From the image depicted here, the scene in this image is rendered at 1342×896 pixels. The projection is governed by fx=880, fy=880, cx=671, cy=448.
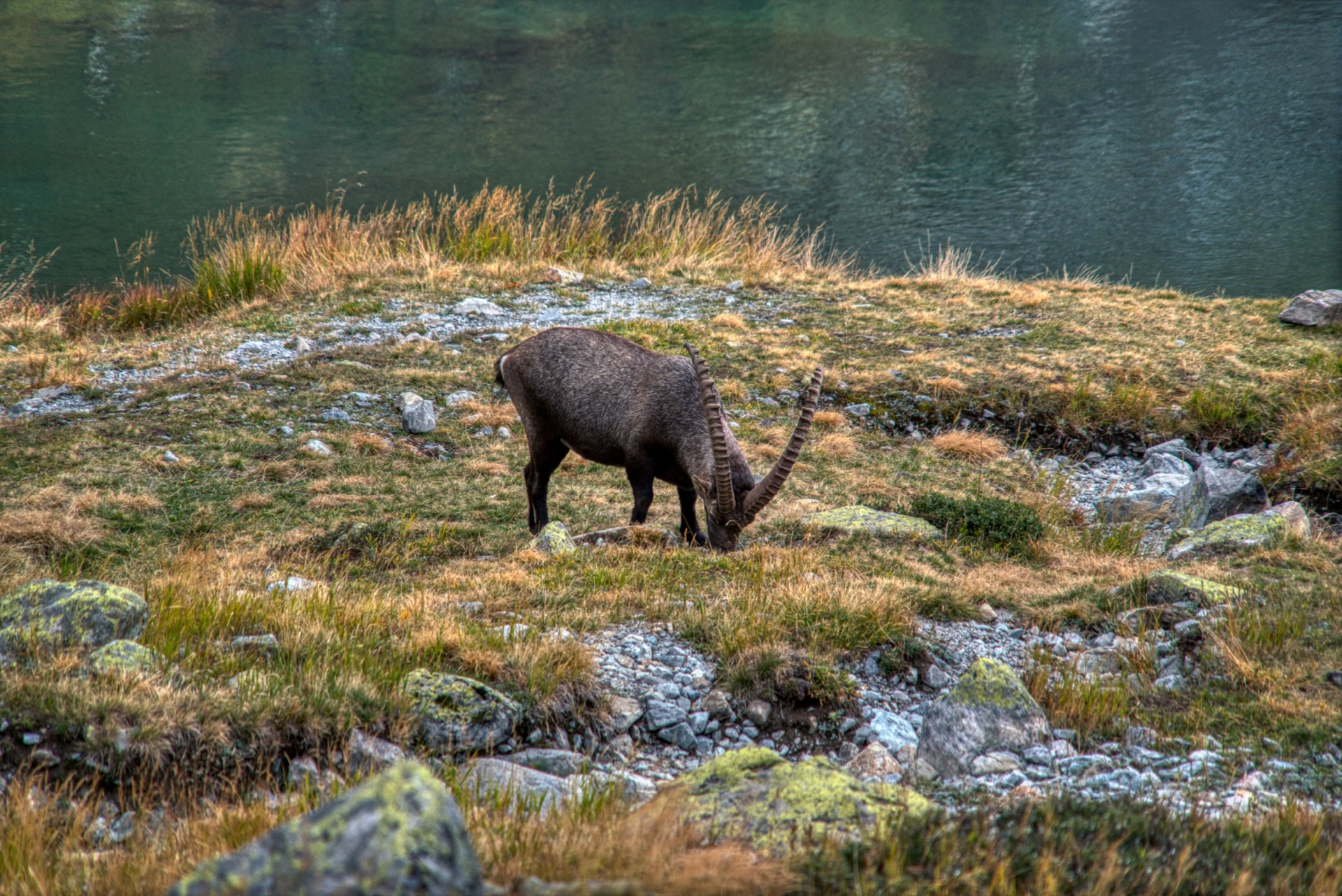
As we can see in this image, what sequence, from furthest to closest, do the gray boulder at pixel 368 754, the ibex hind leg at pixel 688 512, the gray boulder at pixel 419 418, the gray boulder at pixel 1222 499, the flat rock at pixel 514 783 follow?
the gray boulder at pixel 419 418, the gray boulder at pixel 1222 499, the ibex hind leg at pixel 688 512, the gray boulder at pixel 368 754, the flat rock at pixel 514 783

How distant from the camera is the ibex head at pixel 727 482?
7.60 m

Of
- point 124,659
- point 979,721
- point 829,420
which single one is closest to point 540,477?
point 124,659

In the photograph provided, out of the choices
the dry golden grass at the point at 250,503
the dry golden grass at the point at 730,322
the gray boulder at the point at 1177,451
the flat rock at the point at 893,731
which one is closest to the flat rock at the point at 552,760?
the flat rock at the point at 893,731

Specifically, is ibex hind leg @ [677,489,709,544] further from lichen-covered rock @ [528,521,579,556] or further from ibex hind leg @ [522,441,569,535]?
ibex hind leg @ [522,441,569,535]

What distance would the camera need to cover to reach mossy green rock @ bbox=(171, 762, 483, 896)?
2.11 metres

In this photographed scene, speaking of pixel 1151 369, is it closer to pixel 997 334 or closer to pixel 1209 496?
pixel 997 334

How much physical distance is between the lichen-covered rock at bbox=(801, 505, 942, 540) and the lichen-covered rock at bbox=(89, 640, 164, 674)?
6.06m

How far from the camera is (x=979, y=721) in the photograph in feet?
16.6

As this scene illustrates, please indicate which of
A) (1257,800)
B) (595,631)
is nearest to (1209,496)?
(1257,800)

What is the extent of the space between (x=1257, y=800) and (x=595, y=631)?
155 inches

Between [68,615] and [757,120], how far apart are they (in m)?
44.2

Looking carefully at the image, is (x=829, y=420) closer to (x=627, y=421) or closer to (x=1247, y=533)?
(x=627, y=421)

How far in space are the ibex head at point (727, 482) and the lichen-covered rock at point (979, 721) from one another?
2.58 meters

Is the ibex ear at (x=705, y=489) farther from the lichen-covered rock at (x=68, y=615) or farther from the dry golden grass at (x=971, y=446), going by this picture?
the dry golden grass at (x=971, y=446)
